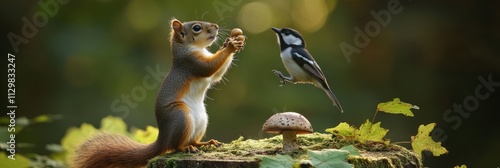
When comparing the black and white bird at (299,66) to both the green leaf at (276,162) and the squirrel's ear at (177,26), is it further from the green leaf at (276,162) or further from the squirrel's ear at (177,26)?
the green leaf at (276,162)

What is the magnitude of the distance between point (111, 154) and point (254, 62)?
19.4 ft

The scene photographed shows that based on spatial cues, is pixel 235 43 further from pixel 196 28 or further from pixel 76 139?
pixel 76 139

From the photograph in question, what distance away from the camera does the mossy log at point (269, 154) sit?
369cm

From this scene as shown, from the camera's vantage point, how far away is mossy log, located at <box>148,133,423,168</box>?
3.69 metres

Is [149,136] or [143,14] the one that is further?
[143,14]

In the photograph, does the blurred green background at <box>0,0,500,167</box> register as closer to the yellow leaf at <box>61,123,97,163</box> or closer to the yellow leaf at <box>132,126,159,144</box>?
the yellow leaf at <box>61,123,97,163</box>

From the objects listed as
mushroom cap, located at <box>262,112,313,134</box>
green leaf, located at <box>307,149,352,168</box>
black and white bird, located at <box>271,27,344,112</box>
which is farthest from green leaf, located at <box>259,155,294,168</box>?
black and white bird, located at <box>271,27,344,112</box>

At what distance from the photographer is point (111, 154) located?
4289 millimetres

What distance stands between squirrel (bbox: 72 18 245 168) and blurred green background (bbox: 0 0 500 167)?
5.05 m

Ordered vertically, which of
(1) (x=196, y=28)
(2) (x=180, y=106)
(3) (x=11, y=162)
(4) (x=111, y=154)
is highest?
(1) (x=196, y=28)

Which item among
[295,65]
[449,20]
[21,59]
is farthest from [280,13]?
[295,65]

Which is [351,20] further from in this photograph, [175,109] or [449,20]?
[175,109]

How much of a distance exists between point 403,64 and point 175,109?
6.39 metres

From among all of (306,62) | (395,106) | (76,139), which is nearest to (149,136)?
(76,139)
